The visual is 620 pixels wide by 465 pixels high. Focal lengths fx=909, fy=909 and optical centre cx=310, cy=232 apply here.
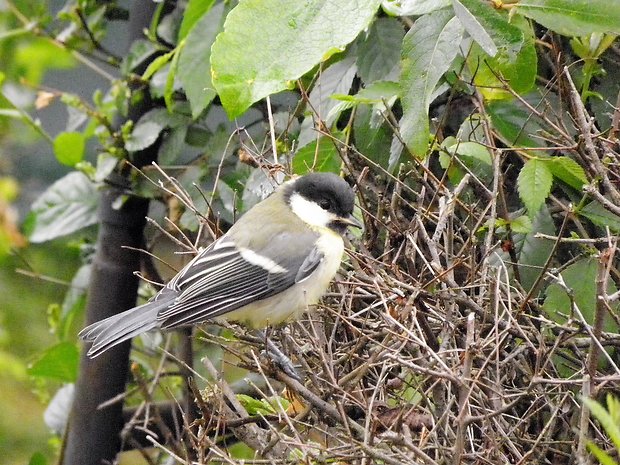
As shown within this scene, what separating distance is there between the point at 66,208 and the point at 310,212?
0.92 metres

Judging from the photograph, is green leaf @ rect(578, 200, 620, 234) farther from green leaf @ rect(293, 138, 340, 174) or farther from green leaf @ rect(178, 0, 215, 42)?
green leaf @ rect(178, 0, 215, 42)

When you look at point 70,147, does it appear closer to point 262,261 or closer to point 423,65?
point 262,261

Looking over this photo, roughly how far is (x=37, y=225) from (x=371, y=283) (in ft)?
5.15

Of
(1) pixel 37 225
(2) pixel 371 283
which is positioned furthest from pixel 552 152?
(1) pixel 37 225

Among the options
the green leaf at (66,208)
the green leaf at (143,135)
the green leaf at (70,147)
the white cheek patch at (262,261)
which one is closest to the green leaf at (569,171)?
the white cheek patch at (262,261)

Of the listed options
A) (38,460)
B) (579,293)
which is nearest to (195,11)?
(579,293)

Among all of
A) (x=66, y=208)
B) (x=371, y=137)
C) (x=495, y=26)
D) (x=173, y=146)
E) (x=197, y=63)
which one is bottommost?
(x=66, y=208)

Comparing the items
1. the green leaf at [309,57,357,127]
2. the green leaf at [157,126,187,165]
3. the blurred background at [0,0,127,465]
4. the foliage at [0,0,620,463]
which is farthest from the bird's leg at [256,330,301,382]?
the blurred background at [0,0,127,465]

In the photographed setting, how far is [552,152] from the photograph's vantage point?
1789 mm

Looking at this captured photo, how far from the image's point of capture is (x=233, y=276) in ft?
7.00

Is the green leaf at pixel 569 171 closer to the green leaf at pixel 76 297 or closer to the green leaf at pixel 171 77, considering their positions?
the green leaf at pixel 171 77

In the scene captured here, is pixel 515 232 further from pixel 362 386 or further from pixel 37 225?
pixel 37 225

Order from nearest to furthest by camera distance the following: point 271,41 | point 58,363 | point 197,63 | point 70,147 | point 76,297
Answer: point 271,41, point 197,63, point 70,147, point 58,363, point 76,297

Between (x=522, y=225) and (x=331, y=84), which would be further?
(x=331, y=84)
